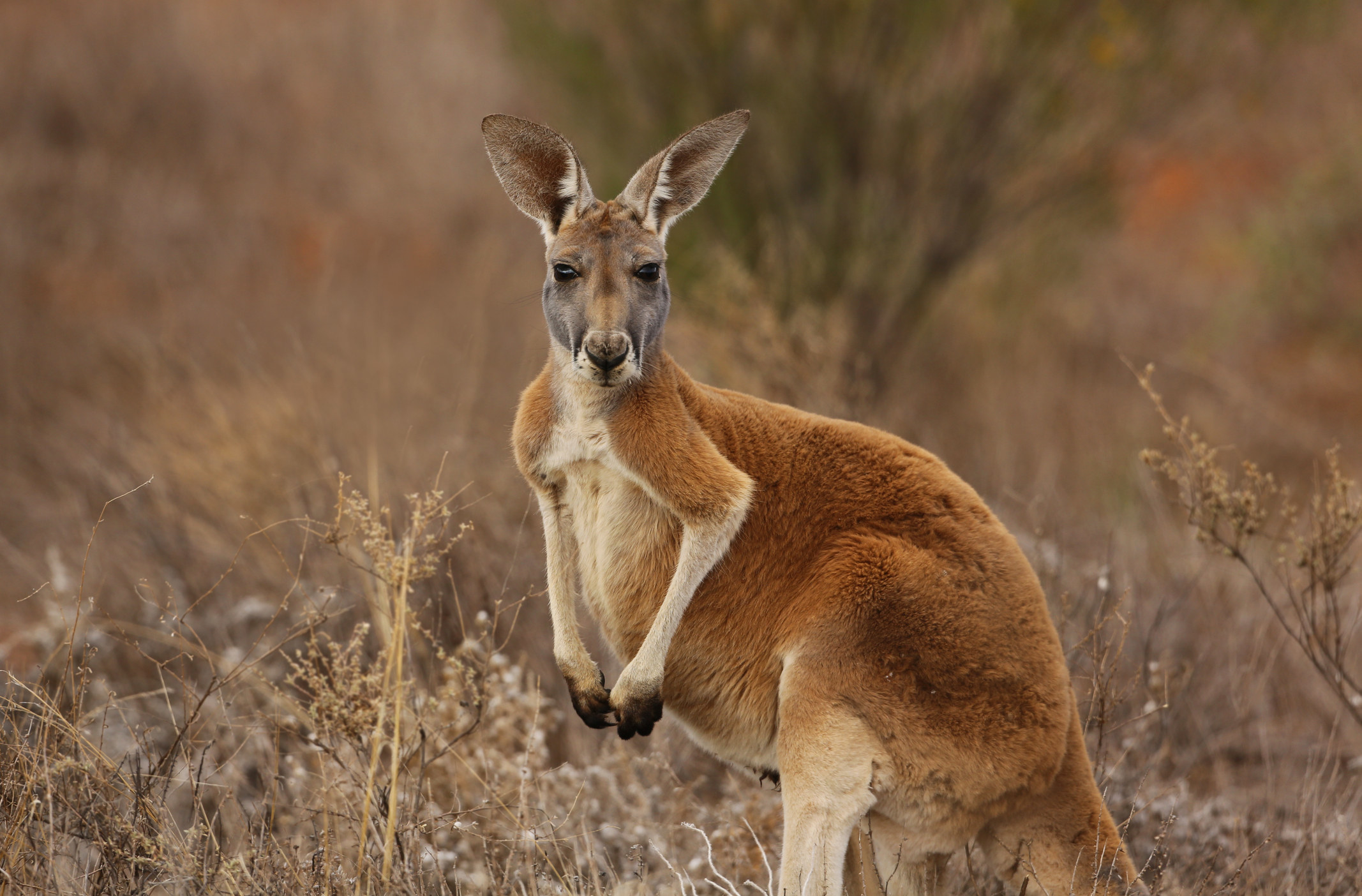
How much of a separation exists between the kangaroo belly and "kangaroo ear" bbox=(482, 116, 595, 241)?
67 cm

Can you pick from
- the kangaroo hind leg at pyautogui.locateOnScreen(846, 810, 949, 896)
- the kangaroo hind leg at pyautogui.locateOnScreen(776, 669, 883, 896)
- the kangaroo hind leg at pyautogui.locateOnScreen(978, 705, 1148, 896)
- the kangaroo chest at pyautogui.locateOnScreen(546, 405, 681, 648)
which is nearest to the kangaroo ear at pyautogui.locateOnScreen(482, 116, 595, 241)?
the kangaroo chest at pyautogui.locateOnScreen(546, 405, 681, 648)

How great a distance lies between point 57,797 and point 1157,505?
16.7ft

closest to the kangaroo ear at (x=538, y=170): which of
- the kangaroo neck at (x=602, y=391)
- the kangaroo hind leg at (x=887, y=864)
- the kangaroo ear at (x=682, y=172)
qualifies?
the kangaroo ear at (x=682, y=172)

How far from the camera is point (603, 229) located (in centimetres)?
277

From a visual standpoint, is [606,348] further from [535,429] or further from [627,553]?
[627,553]

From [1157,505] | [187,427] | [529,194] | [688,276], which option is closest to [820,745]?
[529,194]

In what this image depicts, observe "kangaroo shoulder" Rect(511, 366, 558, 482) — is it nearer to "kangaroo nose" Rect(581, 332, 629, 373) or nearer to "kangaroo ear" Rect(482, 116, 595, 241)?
"kangaroo nose" Rect(581, 332, 629, 373)

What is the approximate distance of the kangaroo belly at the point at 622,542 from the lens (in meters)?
2.78

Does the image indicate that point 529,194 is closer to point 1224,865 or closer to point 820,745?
point 820,745

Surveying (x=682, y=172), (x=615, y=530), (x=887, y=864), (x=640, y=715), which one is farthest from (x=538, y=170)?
(x=887, y=864)

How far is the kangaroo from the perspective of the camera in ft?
8.56

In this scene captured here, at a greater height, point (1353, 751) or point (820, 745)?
point (820, 745)

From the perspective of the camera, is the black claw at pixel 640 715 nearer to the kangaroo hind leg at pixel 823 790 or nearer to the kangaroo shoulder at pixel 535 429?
the kangaroo hind leg at pixel 823 790

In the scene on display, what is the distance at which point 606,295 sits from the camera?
264 centimetres
